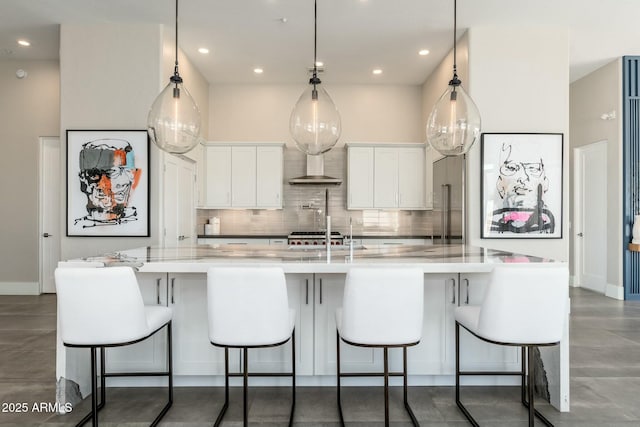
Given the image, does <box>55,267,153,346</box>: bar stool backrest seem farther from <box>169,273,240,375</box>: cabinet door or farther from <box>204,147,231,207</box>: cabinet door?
<box>204,147,231,207</box>: cabinet door

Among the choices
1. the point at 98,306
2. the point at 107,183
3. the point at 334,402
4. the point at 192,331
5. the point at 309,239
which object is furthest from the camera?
the point at 309,239

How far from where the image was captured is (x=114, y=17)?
13.8 ft

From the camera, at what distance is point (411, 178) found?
5984 millimetres

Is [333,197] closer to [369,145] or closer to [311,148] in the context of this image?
[369,145]

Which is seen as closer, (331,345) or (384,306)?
(384,306)

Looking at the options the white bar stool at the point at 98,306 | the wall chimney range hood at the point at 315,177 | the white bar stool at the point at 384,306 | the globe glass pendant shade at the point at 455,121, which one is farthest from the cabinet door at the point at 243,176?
the white bar stool at the point at 384,306

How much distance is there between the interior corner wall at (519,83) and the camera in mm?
4418

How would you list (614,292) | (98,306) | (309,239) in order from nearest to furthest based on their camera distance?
(98,306) < (614,292) < (309,239)

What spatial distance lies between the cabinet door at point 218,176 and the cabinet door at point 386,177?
2234 millimetres

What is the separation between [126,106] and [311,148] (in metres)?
2.76

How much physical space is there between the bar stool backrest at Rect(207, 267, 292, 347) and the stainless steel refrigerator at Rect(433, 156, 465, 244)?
315cm

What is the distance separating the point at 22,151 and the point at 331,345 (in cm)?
552

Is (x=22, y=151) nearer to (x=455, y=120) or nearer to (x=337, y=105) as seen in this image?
(x=337, y=105)

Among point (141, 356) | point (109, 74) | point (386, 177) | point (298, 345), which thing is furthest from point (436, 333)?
point (109, 74)
